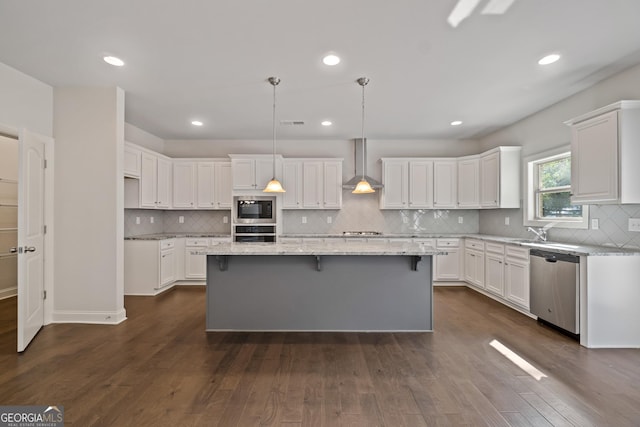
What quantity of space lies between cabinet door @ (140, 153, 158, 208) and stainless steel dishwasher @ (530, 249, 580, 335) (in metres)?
5.84

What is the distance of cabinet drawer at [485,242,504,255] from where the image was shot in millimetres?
4398

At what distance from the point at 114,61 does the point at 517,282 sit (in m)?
5.45

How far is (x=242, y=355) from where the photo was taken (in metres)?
2.80

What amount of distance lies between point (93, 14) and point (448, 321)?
464 cm

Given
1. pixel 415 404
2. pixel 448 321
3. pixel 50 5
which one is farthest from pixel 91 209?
pixel 448 321

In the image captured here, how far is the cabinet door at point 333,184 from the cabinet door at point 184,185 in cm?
257

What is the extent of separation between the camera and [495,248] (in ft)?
15.0

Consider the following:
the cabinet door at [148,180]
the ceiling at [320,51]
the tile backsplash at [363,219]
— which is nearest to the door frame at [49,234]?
the ceiling at [320,51]

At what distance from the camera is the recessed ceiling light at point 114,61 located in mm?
2932

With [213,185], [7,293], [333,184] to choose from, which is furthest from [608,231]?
[7,293]

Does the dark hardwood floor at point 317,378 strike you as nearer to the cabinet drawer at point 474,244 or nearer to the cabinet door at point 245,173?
the cabinet drawer at point 474,244

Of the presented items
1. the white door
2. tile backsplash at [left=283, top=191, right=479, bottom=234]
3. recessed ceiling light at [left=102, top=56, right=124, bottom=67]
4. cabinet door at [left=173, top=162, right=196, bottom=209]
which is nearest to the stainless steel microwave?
tile backsplash at [left=283, top=191, right=479, bottom=234]

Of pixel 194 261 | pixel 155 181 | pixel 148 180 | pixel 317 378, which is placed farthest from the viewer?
pixel 194 261

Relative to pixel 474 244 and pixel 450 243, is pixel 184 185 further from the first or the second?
pixel 474 244
